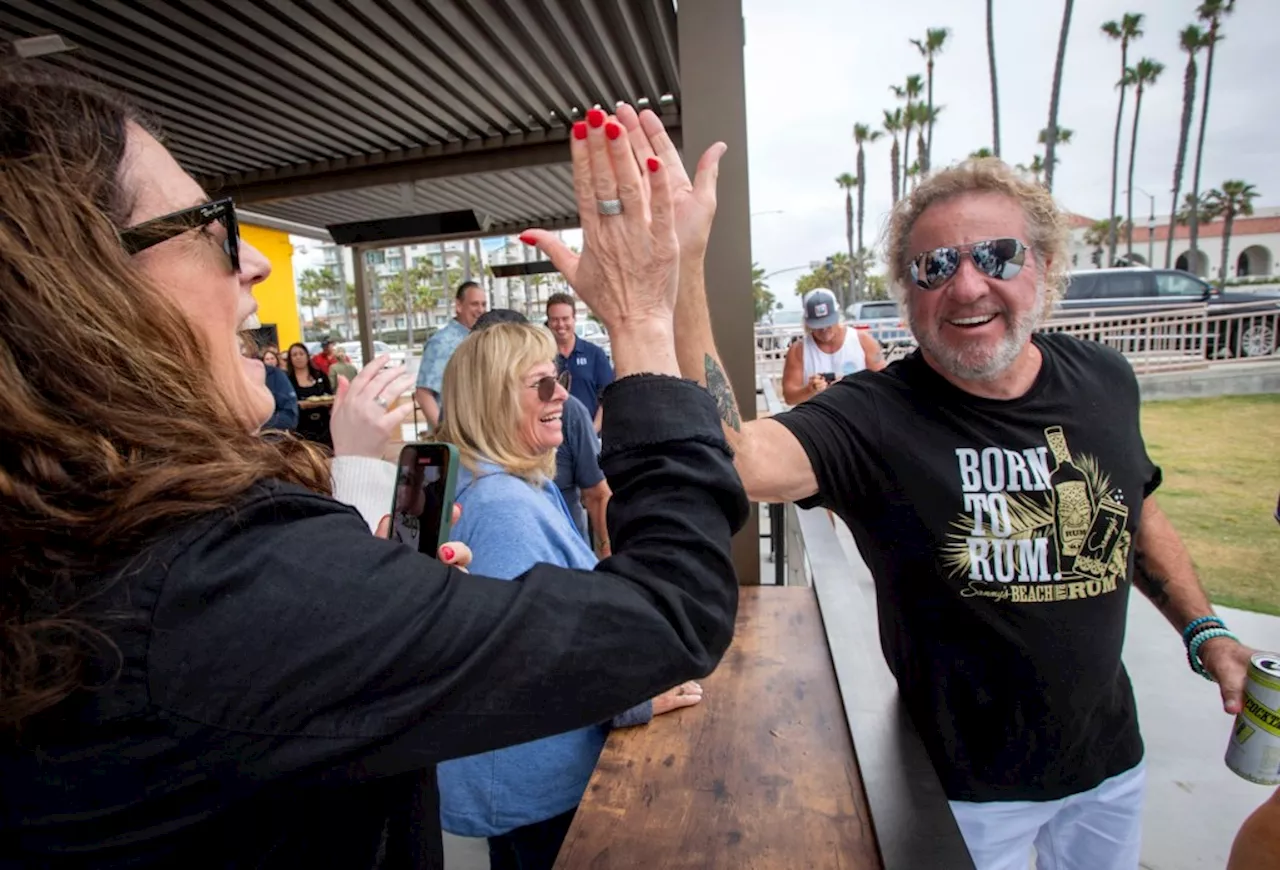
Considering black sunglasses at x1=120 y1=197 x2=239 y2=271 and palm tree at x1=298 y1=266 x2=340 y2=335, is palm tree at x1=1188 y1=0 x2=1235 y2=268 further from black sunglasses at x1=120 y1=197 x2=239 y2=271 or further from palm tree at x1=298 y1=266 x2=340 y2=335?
palm tree at x1=298 y1=266 x2=340 y2=335

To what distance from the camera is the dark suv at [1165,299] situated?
14.3 meters

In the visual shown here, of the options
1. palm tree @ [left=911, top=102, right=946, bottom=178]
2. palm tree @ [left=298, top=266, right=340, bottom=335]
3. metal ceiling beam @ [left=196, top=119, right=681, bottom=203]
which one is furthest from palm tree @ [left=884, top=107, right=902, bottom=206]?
palm tree @ [left=298, top=266, right=340, bottom=335]

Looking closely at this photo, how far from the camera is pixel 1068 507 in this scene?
163 cm

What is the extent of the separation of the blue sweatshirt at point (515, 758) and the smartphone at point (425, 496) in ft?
1.20

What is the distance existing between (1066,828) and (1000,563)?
0.74 metres

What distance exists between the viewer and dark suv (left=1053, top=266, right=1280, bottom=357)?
14312mm

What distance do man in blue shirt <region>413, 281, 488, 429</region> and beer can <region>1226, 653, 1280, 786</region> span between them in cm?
436

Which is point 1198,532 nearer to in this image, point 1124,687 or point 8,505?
point 1124,687

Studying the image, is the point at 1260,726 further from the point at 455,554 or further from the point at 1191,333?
the point at 1191,333

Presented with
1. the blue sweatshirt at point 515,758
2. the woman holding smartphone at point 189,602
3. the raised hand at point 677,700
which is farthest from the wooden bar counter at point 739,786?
the woman holding smartphone at point 189,602

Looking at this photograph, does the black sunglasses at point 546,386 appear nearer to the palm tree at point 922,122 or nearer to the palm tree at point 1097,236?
the palm tree at point 922,122

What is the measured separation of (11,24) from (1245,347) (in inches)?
750

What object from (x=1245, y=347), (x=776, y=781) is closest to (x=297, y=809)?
(x=776, y=781)

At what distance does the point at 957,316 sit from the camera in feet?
5.82
